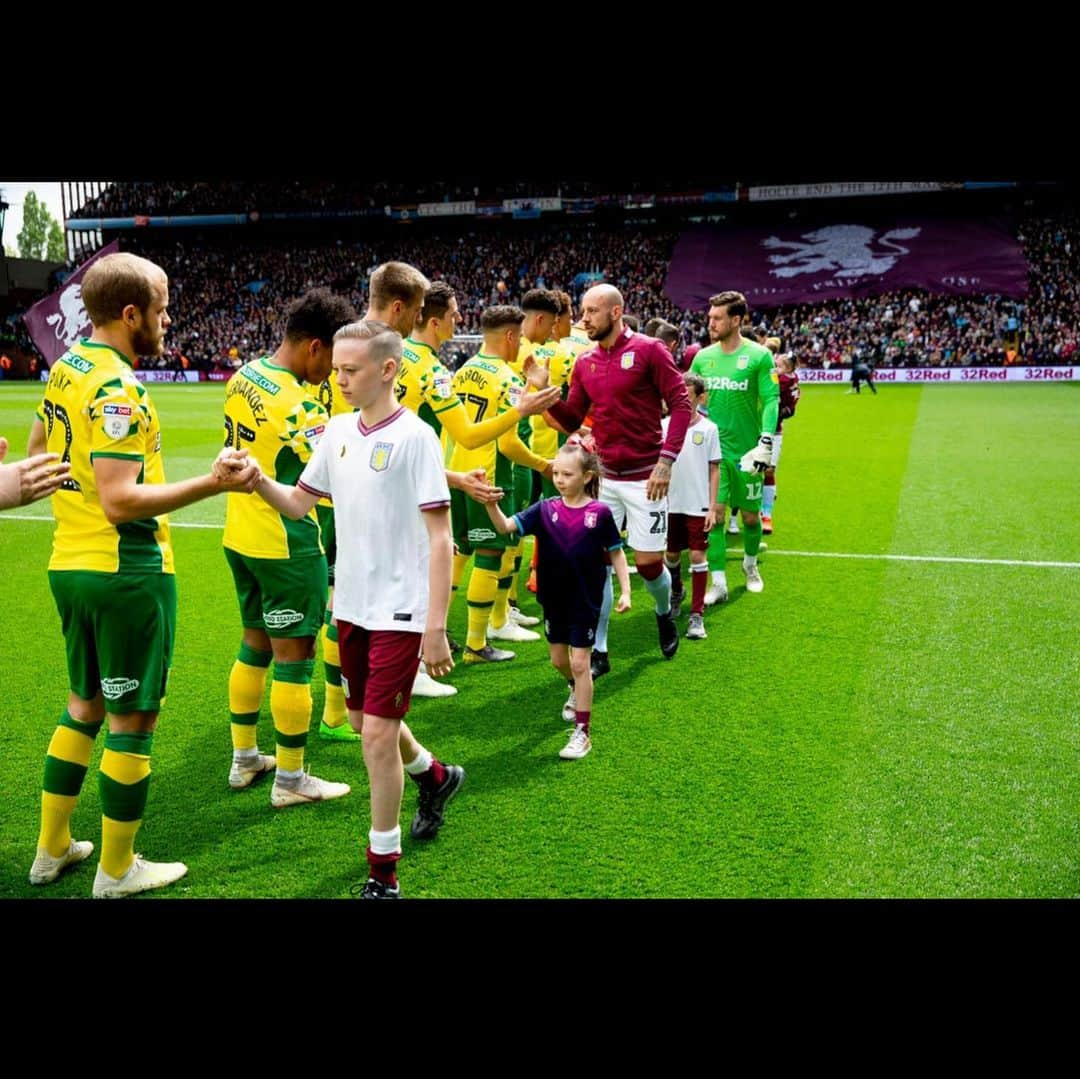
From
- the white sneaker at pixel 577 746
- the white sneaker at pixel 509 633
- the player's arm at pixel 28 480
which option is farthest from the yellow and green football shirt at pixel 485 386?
A: the player's arm at pixel 28 480

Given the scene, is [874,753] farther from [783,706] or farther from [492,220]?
[492,220]

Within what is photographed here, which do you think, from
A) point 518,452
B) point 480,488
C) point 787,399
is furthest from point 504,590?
point 787,399

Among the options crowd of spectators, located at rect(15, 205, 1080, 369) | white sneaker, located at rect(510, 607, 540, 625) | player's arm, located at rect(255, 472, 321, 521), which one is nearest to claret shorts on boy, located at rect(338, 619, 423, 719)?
player's arm, located at rect(255, 472, 321, 521)

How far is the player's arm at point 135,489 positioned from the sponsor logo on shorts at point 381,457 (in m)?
0.49

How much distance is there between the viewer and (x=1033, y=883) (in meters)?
3.85

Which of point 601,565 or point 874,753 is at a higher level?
Result: point 601,565

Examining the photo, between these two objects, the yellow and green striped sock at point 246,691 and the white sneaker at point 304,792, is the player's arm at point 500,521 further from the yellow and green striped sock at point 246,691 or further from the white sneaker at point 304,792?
the white sneaker at point 304,792

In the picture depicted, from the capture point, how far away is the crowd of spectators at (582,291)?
129 ft

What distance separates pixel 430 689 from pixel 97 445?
327 centimetres

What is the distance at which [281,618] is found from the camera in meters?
4.57

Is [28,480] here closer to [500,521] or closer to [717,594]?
[500,521]

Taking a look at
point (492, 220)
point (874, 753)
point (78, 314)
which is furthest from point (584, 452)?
point (492, 220)

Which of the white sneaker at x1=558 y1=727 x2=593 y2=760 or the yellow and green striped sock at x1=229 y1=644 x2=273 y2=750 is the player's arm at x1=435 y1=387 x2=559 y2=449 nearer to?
the yellow and green striped sock at x1=229 y1=644 x2=273 y2=750

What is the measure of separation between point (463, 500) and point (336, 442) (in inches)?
129
